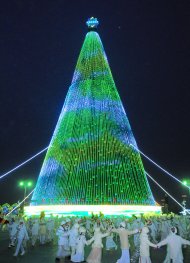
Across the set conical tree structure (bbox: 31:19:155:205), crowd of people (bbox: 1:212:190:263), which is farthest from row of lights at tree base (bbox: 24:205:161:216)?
crowd of people (bbox: 1:212:190:263)

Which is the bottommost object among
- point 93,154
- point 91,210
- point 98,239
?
point 98,239

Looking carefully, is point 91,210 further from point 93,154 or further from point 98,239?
point 98,239

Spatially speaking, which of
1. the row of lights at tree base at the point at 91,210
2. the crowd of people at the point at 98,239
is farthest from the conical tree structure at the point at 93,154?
the crowd of people at the point at 98,239

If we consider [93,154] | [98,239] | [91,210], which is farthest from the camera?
[93,154]

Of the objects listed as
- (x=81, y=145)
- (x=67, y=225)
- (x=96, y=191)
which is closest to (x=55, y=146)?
(x=81, y=145)

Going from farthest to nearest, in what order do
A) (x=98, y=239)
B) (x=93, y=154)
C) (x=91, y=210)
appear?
(x=93, y=154)
(x=91, y=210)
(x=98, y=239)

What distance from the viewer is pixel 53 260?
1078 cm

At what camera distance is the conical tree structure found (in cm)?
2230

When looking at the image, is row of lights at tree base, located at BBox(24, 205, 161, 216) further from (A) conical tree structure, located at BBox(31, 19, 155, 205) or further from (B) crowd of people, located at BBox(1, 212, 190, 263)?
(B) crowd of people, located at BBox(1, 212, 190, 263)

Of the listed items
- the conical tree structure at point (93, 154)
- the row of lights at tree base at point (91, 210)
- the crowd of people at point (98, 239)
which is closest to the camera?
the crowd of people at point (98, 239)

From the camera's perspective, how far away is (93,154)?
923 inches

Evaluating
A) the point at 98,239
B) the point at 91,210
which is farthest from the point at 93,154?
the point at 98,239

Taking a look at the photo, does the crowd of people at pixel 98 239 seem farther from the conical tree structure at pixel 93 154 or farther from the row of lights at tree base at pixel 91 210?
the conical tree structure at pixel 93 154

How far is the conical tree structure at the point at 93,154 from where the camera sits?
73.2 ft
